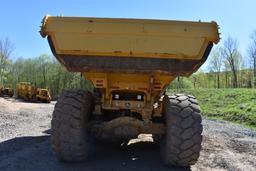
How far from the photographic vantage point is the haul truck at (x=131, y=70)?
7.18m

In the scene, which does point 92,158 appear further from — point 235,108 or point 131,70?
point 235,108

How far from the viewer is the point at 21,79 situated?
81.4 metres

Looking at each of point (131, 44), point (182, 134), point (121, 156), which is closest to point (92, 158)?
point (121, 156)

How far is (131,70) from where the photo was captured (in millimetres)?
7363

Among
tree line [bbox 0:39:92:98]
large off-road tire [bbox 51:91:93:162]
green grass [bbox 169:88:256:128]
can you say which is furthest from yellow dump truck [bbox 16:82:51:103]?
large off-road tire [bbox 51:91:93:162]

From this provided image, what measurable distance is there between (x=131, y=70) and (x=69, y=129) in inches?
60.2

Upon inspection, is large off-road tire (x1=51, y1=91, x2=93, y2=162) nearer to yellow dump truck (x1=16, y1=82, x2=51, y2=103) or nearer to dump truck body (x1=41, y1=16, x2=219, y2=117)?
dump truck body (x1=41, y1=16, x2=219, y2=117)

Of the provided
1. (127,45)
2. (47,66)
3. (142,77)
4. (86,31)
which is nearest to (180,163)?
(142,77)

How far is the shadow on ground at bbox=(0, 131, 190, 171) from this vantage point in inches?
291

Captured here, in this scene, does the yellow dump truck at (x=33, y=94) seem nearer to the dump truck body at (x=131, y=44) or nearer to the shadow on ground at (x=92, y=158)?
the shadow on ground at (x=92, y=158)

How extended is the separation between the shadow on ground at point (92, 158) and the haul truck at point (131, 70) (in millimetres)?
296

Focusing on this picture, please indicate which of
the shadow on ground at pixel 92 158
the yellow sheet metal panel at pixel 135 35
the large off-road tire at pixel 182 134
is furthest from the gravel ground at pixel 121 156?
the yellow sheet metal panel at pixel 135 35

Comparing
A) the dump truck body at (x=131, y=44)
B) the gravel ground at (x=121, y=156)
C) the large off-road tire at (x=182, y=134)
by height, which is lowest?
the gravel ground at (x=121, y=156)

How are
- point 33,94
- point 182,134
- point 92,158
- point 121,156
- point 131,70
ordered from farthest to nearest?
point 33,94
point 121,156
point 92,158
point 131,70
point 182,134
